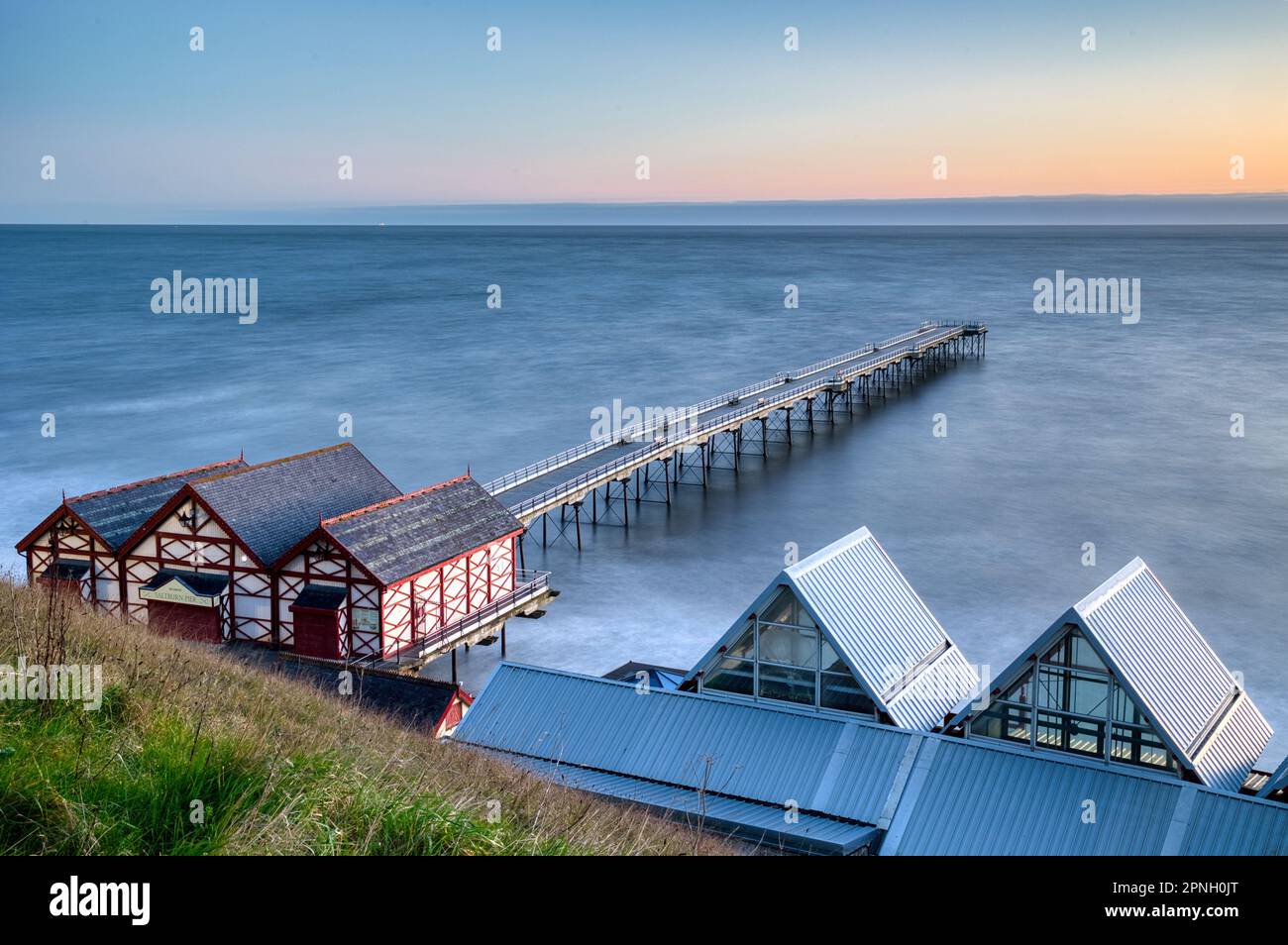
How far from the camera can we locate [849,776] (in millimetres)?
18547

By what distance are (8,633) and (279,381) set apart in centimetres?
7442

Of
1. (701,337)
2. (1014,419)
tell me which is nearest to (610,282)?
(701,337)

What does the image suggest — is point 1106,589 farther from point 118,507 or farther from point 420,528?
point 118,507

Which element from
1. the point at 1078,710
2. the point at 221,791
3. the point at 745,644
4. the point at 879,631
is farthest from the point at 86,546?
the point at 221,791

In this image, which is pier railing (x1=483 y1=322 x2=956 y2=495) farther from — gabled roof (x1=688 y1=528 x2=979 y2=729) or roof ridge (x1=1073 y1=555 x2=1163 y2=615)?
roof ridge (x1=1073 y1=555 x2=1163 y2=615)

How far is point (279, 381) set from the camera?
8212 centimetres

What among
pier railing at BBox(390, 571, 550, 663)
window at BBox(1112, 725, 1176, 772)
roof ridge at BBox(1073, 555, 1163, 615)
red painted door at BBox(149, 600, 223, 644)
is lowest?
pier railing at BBox(390, 571, 550, 663)

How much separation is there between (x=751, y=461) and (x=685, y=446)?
25.9ft

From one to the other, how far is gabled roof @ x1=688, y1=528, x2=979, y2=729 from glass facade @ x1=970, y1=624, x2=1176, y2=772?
191cm

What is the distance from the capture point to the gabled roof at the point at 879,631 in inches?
782

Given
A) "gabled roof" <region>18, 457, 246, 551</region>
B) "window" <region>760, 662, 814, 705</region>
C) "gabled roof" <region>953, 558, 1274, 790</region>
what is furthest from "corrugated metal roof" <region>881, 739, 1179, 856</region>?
"gabled roof" <region>18, 457, 246, 551</region>

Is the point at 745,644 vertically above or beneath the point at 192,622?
above

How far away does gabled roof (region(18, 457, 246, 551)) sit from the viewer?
30.6 metres
